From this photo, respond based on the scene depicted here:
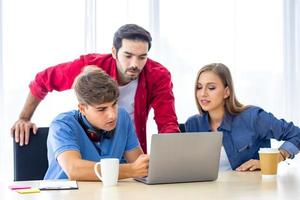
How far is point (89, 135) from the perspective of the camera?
1.99 metres

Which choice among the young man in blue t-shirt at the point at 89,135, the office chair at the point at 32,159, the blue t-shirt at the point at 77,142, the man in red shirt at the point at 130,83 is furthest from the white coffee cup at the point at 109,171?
the man in red shirt at the point at 130,83

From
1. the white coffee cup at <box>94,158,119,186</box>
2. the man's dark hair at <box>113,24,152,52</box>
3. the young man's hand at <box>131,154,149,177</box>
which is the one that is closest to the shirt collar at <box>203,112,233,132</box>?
the man's dark hair at <box>113,24,152,52</box>

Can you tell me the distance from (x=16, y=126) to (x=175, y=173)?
2.71ft

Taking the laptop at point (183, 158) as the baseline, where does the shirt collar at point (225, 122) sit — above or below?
above

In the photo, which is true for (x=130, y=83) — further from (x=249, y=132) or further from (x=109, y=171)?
(x=109, y=171)

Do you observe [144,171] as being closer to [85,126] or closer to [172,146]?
[172,146]

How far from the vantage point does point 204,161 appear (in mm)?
1821

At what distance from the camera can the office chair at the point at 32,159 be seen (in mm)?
2176

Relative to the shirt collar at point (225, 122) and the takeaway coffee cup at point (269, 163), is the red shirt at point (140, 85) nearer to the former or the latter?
the shirt collar at point (225, 122)

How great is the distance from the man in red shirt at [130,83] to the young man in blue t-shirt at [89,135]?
484 millimetres

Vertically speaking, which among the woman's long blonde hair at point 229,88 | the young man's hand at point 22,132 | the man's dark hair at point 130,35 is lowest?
the young man's hand at point 22,132

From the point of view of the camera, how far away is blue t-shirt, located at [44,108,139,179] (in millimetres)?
1906

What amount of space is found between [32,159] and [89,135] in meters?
0.35

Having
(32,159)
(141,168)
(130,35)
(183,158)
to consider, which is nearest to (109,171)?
(141,168)
